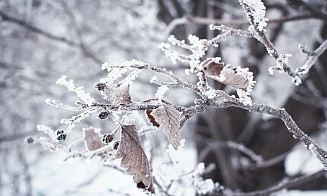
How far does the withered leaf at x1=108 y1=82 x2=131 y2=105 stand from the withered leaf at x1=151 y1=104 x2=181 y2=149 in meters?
0.07

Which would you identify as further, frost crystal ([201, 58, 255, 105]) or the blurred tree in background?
the blurred tree in background

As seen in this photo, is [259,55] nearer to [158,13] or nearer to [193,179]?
[158,13]

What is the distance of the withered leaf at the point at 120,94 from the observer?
935 millimetres

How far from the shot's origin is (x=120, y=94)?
944 mm

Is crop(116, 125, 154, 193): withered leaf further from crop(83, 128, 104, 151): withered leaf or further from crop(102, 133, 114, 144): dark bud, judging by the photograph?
crop(83, 128, 104, 151): withered leaf

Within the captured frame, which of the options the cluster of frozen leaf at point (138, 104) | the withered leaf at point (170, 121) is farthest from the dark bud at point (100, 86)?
the withered leaf at point (170, 121)

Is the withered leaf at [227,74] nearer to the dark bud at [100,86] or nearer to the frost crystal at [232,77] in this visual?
the frost crystal at [232,77]

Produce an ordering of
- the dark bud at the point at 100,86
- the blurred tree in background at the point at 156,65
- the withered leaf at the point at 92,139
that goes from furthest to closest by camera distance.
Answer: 1. the blurred tree in background at the point at 156,65
2. the withered leaf at the point at 92,139
3. the dark bud at the point at 100,86

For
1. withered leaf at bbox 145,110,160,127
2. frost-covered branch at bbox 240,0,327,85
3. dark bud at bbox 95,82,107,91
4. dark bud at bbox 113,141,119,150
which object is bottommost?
dark bud at bbox 113,141,119,150

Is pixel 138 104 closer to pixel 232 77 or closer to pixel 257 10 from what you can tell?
pixel 232 77

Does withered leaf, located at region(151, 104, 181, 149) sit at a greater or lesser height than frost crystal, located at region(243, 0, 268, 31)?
lesser

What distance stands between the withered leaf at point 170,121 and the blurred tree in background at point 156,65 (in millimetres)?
2311

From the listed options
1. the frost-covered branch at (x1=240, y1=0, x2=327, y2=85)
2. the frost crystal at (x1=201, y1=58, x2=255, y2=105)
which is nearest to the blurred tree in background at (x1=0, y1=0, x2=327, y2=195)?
the frost-covered branch at (x1=240, y1=0, x2=327, y2=85)

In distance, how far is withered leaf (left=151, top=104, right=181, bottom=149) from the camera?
944 millimetres
